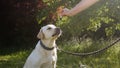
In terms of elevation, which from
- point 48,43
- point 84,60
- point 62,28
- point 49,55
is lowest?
point 62,28

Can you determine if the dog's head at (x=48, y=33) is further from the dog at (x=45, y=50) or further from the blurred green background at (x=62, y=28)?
the blurred green background at (x=62, y=28)

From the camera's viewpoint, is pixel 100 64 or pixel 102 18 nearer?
pixel 100 64

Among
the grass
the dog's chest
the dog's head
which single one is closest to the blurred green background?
the grass

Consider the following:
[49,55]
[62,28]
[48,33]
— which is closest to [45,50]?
[49,55]

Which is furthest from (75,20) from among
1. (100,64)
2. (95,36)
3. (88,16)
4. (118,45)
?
(95,36)

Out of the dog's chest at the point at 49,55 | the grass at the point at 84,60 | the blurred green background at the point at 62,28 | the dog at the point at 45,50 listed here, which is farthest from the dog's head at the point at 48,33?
the blurred green background at the point at 62,28

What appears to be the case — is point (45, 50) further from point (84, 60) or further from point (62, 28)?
point (62, 28)

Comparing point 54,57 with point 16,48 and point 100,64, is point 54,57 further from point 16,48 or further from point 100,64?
point 16,48

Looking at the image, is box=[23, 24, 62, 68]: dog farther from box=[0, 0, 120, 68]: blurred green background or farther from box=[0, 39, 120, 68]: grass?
box=[0, 0, 120, 68]: blurred green background

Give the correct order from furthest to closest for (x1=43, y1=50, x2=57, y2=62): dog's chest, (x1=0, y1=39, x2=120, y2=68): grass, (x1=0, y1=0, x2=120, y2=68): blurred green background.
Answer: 1. (x1=0, y1=0, x2=120, y2=68): blurred green background
2. (x1=0, y1=39, x2=120, y2=68): grass
3. (x1=43, y1=50, x2=57, y2=62): dog's chest

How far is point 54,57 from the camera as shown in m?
7.30

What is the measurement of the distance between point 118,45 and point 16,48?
4.07 meters

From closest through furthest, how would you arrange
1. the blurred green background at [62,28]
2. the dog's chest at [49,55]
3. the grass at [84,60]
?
the dog's chest at [49,55]
the grass at [84,60]
the blurred green background at [62,28]

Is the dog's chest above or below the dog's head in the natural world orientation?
below
